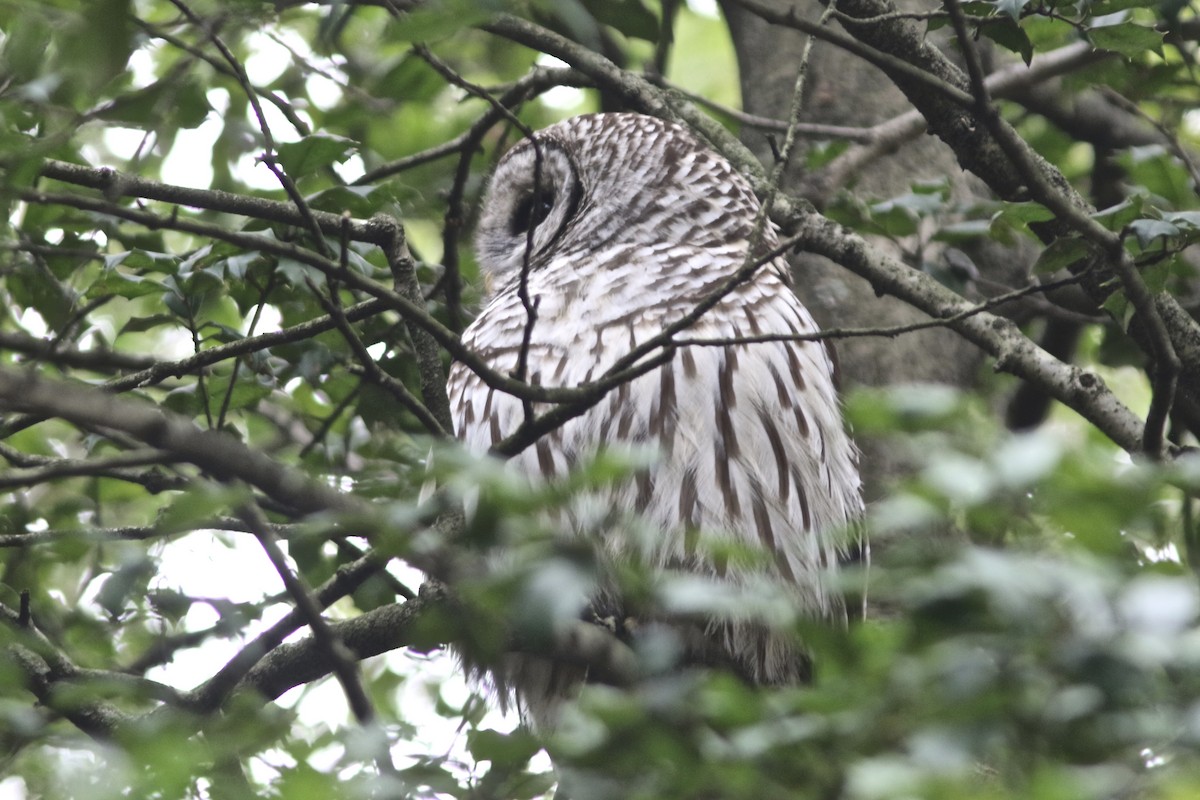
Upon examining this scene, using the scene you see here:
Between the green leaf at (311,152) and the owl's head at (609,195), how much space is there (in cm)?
73

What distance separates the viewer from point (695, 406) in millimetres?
3070

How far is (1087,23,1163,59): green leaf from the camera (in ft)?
8.82

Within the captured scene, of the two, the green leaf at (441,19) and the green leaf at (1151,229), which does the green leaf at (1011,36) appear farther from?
the green leaf at (441,19)

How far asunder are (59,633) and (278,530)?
95 centimetres

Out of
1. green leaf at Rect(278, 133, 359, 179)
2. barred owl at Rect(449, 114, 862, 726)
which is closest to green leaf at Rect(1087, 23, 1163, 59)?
barred owl at Rect(449, 114, 862, 726)

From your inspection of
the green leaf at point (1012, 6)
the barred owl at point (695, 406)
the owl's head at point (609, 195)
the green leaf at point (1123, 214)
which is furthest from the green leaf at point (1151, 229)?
the owl's head at point (609, 195)

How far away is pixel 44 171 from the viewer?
8.14 feet

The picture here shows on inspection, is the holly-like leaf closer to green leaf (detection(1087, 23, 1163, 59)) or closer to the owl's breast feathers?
green leaf (detection(1087, 23, 1163, 59))

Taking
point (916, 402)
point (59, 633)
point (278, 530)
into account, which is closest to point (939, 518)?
point (916, 402)

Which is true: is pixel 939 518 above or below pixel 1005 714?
above

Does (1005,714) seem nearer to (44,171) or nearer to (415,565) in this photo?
(415,565)

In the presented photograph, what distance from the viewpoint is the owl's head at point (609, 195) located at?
3.72 metres

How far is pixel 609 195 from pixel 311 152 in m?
1.17

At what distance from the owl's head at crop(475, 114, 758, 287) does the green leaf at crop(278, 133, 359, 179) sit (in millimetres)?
729
